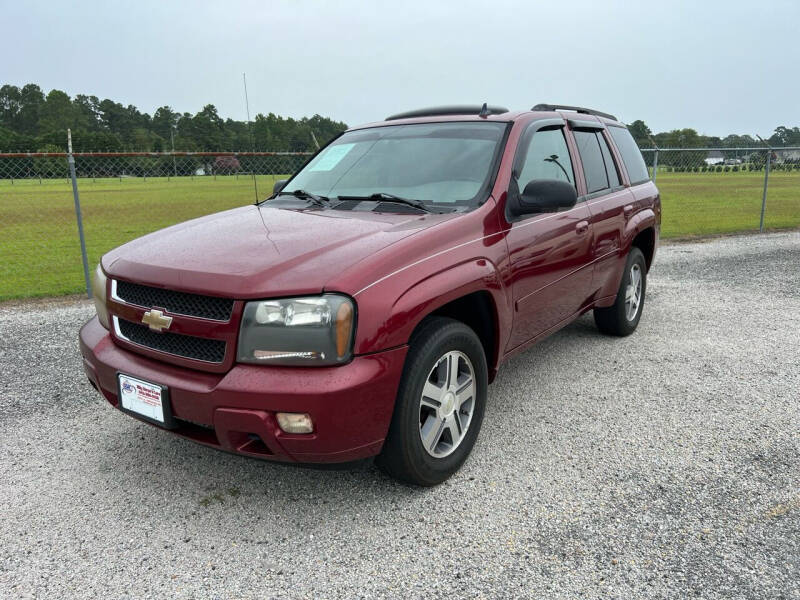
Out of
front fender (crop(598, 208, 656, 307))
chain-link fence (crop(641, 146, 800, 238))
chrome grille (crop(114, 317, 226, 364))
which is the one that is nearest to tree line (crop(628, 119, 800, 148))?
chain-link fence (crop(641, 146, 800, 238))

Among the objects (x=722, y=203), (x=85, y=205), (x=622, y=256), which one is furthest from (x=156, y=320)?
(x=722, y=203)

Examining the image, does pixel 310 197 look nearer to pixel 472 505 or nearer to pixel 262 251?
pixel 262 251

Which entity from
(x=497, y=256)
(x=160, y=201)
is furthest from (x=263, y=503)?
(x=160, y=201)

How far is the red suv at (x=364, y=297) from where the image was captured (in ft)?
7.72

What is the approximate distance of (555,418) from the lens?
3.75 m

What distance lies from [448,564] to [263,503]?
0.96 m

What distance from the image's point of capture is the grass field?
942 centimetres

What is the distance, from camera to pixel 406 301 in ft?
8.26

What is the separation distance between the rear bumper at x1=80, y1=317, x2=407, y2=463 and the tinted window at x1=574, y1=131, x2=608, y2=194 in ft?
8.34

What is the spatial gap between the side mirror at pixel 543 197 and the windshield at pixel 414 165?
0.75ft

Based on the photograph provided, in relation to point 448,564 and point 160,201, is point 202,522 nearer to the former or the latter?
point 448,564

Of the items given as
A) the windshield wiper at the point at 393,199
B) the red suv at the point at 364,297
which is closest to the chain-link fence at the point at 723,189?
the red suv at the point at 364,297

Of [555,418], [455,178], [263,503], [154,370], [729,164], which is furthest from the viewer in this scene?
[729,164]

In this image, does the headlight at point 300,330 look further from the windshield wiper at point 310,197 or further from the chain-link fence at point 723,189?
the chain-link fence at point 723,189
